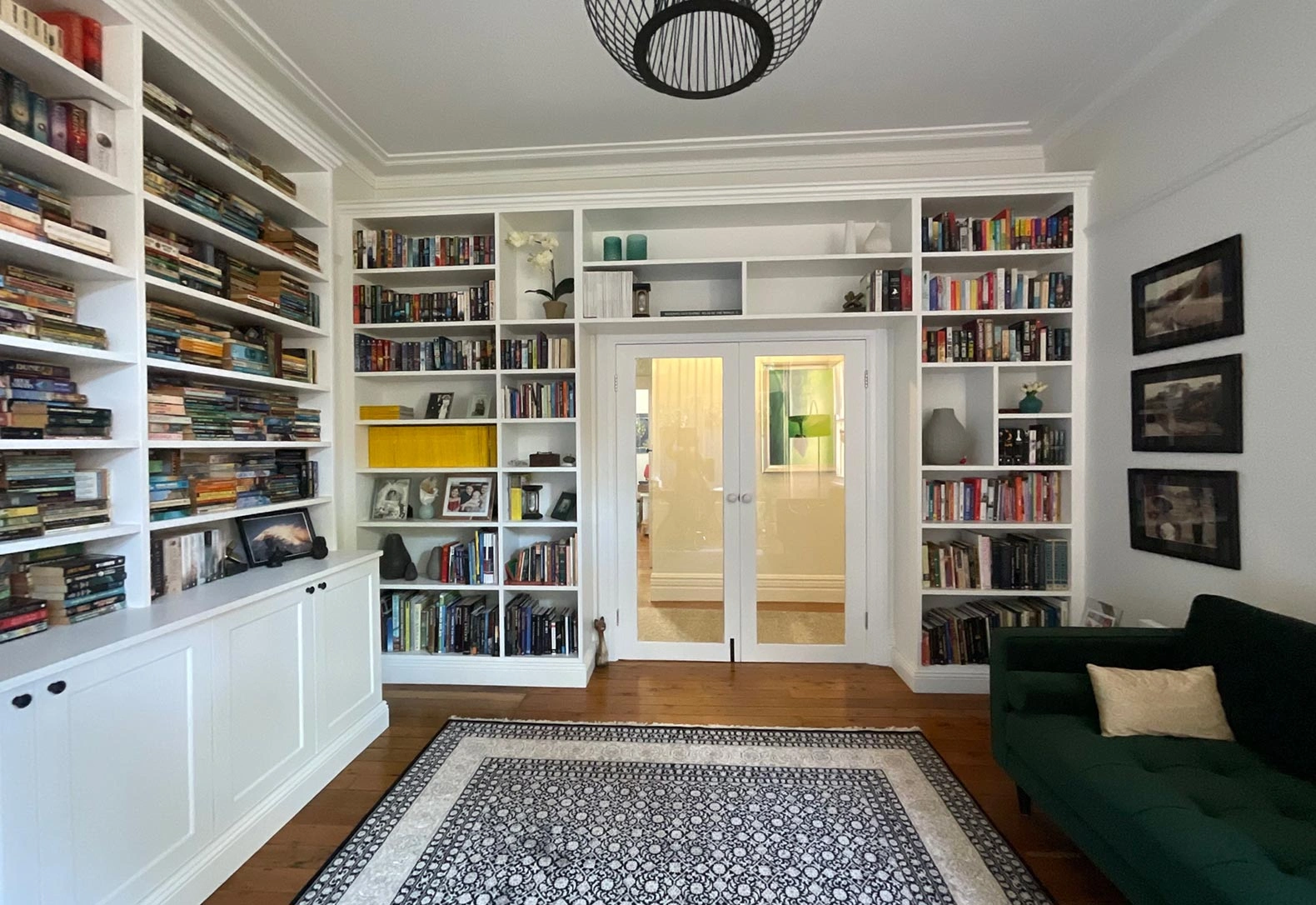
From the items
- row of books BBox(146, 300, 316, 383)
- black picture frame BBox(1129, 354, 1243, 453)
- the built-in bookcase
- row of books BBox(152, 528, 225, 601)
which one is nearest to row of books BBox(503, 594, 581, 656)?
row of books BBox(152, 528, 225, 601)

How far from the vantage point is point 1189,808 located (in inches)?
49.8

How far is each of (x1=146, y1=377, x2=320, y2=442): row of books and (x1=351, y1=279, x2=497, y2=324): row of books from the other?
698mm

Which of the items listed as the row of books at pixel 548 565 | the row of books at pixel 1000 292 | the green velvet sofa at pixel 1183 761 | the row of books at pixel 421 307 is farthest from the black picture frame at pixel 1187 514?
the row of books at pixel 421 307

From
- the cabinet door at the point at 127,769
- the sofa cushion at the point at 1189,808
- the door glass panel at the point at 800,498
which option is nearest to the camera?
the sofa cushion at the point at 1189,808

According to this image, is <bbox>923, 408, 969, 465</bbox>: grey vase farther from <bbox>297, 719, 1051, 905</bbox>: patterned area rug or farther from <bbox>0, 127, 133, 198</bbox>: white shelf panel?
<bbox>0, 127, 133, 198</bbox>: white shelf panel

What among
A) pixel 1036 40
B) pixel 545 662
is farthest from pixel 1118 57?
pixel 545 662

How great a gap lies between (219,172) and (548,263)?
144 centimetres

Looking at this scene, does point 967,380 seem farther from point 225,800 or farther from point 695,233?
point 225,800

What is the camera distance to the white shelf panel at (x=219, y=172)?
1803 millimetres

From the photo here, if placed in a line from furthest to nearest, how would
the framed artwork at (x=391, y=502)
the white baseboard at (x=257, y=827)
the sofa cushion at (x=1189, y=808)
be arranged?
the framed artwork at (x=391, y=502), the white baseboard at (x=257, y=827), the sofa cushion at (x=1189, y=808)

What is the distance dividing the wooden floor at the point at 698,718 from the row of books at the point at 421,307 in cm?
204

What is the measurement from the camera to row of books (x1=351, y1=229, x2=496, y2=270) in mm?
2939

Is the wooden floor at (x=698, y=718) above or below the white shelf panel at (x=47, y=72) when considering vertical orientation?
below

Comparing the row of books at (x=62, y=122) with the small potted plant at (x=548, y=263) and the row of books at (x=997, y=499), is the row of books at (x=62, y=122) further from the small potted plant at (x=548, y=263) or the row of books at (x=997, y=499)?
the row of books at (x=997, y=499)
